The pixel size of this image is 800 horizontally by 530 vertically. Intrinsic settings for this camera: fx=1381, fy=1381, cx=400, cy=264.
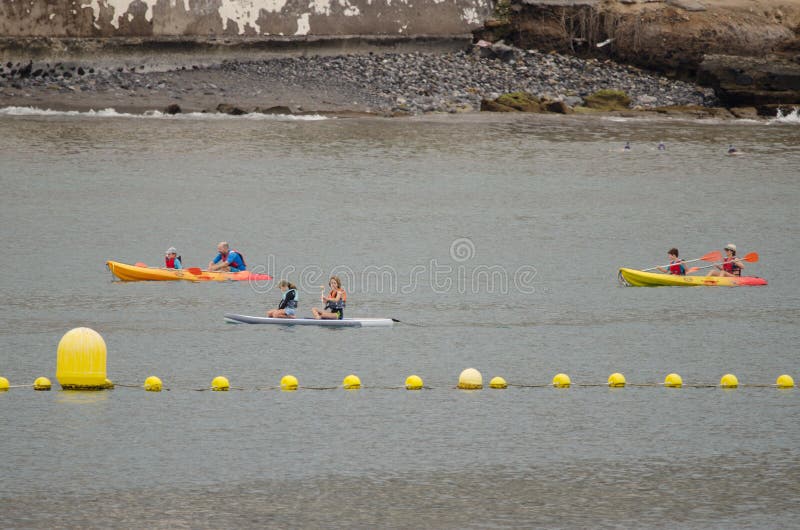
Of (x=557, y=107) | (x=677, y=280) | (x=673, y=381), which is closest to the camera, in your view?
(x=673, y=381)

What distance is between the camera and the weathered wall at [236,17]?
2874 inches

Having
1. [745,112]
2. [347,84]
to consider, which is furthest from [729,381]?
[745,112]

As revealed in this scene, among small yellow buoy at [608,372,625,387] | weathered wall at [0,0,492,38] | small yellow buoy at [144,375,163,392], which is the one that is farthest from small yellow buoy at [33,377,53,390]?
weathered wall at [0,0,492,38]

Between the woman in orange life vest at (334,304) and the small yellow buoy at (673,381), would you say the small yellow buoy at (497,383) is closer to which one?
the small yellow buoy at (673,381)

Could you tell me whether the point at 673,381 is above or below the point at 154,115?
below

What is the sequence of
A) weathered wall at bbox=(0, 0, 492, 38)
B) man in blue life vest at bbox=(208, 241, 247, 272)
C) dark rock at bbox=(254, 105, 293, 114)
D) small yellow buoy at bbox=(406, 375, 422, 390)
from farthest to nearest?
dark rock at bbox=(254, 105, 293, 114) → weathered wall at bbox=(0, 0, 492, 38) → man in blue life vest at bbox=(208, 241, 247, 272) → small yellow buoy at bbox=(406, 375, 422, 390)

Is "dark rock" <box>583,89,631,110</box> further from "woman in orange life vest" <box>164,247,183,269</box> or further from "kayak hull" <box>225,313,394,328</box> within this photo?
"kayak hull" <box>225,313,394,328</box>

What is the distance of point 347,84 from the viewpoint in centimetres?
7750

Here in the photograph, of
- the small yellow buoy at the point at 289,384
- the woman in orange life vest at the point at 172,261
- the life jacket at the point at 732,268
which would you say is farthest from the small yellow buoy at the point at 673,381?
the woman in orange life vest at the point at 172,261

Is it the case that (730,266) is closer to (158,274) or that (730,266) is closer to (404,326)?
(404,326)

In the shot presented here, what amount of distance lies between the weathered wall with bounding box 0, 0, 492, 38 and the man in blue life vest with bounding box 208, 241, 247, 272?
3287 centimetres

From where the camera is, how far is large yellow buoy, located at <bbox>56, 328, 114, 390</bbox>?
29.3 meters

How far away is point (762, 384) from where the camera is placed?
109 feet

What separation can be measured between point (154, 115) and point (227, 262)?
30.4 m
